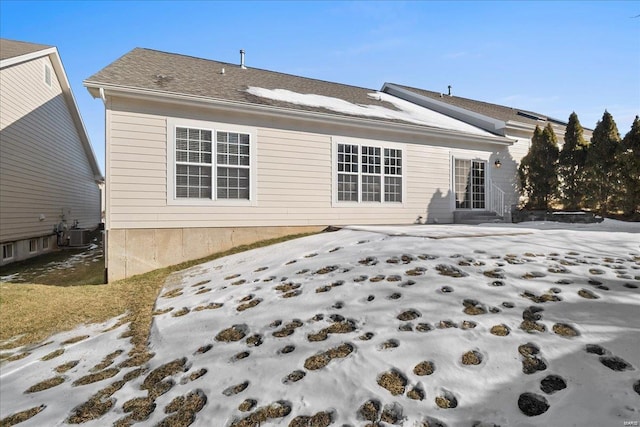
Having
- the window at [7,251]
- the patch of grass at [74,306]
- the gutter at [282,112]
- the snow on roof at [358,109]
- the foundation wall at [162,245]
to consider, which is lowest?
the patch of grass at [74,306]

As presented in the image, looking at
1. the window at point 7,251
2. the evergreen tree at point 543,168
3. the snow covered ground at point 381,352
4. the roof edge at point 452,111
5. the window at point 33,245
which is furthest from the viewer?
the roof edge at point 452,111

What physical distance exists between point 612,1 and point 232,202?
7.95m

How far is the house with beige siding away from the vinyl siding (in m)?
4.57

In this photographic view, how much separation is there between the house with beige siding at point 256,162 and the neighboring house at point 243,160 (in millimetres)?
28

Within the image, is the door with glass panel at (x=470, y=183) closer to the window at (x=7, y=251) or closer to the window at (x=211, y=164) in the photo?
the window at (x=211, y=164)

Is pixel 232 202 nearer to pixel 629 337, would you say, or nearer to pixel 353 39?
pixel 353 39

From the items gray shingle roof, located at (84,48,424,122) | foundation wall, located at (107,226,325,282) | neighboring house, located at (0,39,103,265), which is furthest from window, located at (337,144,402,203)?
neighboring house, located at (0,39,103,265)

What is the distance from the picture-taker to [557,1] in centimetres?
667

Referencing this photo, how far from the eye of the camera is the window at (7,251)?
1034 cm

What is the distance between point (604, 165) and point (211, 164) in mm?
11729

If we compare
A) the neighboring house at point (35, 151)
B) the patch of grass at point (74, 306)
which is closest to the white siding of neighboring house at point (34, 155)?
the neighboring house at point (35, 151)

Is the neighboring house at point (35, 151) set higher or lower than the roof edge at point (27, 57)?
lower

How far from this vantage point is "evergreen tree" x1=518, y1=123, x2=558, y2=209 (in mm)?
11531

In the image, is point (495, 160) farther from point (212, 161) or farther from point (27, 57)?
point (27, 57)
